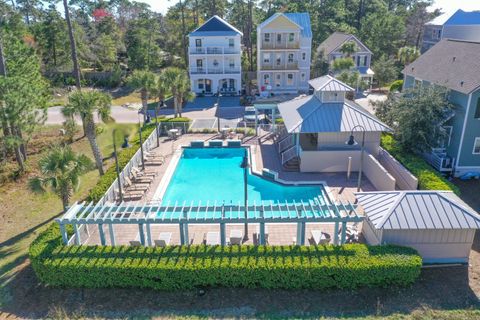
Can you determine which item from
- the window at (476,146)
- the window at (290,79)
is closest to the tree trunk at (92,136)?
the window at (476,146)

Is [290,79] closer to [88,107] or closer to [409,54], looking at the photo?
[409,54]

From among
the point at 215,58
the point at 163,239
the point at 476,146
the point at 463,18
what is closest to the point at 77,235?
the point at 163,239

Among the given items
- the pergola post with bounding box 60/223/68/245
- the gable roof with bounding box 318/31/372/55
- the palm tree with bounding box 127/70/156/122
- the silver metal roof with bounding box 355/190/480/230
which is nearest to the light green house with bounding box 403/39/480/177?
the silver metal roof with bounding box 355/190/480/230

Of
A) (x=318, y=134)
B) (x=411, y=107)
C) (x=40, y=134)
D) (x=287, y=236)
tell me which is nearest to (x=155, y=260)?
(x=287, y=236)

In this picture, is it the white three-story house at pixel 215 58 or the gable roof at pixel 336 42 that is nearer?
the white three-story house at pixel 215 58

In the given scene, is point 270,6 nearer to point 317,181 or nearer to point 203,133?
point 203,133

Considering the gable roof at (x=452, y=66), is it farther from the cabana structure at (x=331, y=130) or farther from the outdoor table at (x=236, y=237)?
the outdoor table at (x=236, y=237)

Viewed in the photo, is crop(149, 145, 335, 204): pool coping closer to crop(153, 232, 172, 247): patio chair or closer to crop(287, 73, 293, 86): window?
crop(153, 232, 172, 247): patio chair
